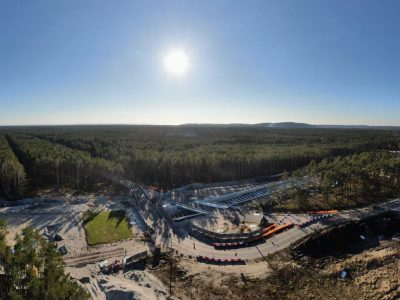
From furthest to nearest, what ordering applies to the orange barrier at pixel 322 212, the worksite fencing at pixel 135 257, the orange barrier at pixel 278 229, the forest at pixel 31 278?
the orange barrier at pixel 322 212 → the orange barrier at pixel 278 229 → the worksite fencing at pixel 135 257 → the forest at pixel 31 278

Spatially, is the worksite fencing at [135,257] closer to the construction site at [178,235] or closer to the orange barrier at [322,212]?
the construction site at [178,235]

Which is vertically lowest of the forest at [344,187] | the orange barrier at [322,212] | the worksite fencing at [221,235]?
the worksite fencing at [221,235]

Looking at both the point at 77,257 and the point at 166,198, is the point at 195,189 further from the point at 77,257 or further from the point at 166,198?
the point at 77,257

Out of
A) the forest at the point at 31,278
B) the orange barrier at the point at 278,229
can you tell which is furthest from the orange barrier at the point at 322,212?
the forest at the point at 31,278

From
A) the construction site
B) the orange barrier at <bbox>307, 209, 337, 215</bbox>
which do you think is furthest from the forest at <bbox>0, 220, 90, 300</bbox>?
the orange barrier at <bbox>307, 209, 337, 215</bbox>

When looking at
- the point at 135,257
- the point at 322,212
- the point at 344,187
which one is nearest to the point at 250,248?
the point at 135,257

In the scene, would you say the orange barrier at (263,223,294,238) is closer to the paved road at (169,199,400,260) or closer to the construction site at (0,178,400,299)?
the construction site at (0,178,400,299)

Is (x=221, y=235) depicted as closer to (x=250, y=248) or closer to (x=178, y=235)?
(x=250, y=248)

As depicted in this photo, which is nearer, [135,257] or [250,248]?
[135,257]
